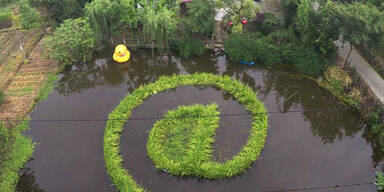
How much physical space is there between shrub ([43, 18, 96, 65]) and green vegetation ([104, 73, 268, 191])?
7173mm

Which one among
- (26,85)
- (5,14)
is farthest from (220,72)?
(5,14)

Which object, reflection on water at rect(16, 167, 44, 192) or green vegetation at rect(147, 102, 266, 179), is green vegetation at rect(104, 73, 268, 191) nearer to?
green vegetation at rect(147, 102, 266, 179)

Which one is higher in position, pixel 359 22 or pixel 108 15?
pixel 359 22

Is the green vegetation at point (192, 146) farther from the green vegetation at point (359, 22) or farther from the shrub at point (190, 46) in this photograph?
the green vegetation at point (359, 22)

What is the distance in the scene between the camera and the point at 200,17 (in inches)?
1018

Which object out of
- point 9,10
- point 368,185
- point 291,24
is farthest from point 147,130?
point 9,10

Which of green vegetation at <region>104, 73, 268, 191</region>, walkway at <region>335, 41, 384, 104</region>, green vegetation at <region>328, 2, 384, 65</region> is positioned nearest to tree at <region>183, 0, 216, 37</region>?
green vegetation at <region>104, 73, 268, 191</region>

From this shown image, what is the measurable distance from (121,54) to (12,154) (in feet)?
39.2

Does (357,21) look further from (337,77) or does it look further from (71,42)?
(71,42)

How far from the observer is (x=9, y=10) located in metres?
33.2

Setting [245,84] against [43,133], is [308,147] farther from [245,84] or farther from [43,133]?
[43,133]

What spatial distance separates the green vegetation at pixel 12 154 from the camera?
1842cm

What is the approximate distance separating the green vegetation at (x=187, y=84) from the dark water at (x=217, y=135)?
482 mm

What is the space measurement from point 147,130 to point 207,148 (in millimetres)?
4526
